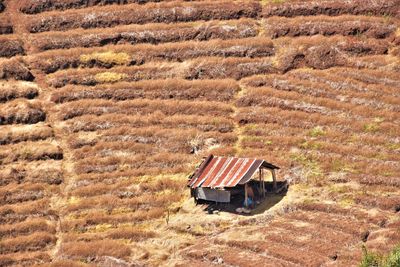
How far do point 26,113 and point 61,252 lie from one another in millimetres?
22925

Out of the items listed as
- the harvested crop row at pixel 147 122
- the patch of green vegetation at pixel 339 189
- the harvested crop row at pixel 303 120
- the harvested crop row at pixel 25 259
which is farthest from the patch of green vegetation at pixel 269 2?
the harvested crop row at pixel 25 259

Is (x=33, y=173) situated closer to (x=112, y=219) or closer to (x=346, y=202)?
(x=112, y=219)

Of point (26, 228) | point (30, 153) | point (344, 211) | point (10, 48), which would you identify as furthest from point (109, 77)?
point (344, 211)

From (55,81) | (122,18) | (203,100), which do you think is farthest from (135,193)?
(122,18)

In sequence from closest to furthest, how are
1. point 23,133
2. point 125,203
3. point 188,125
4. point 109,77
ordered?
point 125,203 < point 188,125 < point 23,133 < point 109,77

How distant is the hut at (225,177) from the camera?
61312 mm

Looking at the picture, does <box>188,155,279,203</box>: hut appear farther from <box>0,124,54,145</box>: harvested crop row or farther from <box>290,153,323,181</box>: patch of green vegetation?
<box>0,124,54,145</box>: harvested crop row

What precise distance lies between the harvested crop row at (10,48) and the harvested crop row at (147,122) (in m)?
16.3

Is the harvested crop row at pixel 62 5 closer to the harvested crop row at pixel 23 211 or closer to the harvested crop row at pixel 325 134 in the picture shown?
the harvested crop row at pixel 325 134

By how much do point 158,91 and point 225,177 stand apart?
68.1 ft

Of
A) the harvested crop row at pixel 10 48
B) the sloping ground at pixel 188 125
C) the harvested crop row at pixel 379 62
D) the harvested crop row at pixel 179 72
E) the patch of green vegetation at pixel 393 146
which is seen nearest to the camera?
the sloping ground at pixel 188 125

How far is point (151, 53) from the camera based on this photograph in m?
85.6

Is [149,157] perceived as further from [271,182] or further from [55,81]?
[55,81]

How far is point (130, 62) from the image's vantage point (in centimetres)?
8506
